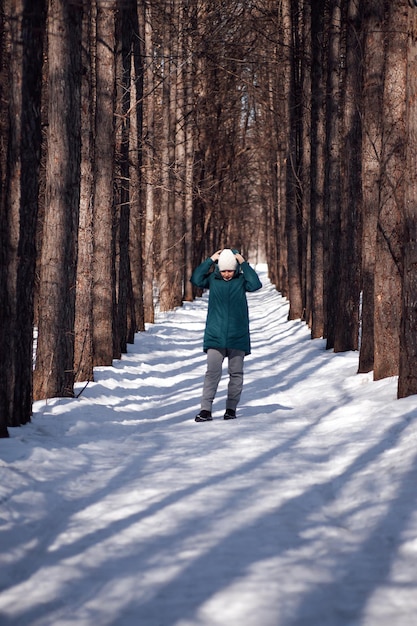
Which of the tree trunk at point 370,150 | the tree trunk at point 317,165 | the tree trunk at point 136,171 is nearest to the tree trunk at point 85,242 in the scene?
the tree trunk at point 370,150

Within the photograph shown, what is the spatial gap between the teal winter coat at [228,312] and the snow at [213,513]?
0.91 m

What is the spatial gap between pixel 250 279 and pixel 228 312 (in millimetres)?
462

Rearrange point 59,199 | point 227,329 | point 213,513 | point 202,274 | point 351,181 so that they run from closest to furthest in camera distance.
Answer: point 213,513, point 227,329, point 202,274, point 59,199, point 351,181

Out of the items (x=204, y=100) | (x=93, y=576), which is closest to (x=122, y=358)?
(x=93, y=576)

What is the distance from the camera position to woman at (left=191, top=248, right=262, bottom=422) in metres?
9.76

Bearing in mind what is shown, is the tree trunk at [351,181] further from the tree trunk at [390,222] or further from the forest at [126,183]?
the tree trunk at [390,222]

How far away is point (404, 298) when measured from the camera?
30.6 feet

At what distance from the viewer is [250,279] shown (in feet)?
32.3

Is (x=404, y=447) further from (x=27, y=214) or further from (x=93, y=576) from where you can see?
(x=27, y=214)

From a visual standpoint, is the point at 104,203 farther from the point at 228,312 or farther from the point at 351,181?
the point at 228,312

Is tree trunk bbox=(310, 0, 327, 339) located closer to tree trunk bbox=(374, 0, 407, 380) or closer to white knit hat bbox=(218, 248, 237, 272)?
tree trunk bbox=(374, 0, 407, 380)

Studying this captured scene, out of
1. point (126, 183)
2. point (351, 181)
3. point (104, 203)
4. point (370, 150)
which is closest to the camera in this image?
point (370, 150)

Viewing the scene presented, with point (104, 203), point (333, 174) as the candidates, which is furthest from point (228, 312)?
point (333, 174)

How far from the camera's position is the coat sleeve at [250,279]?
9.82 metres
